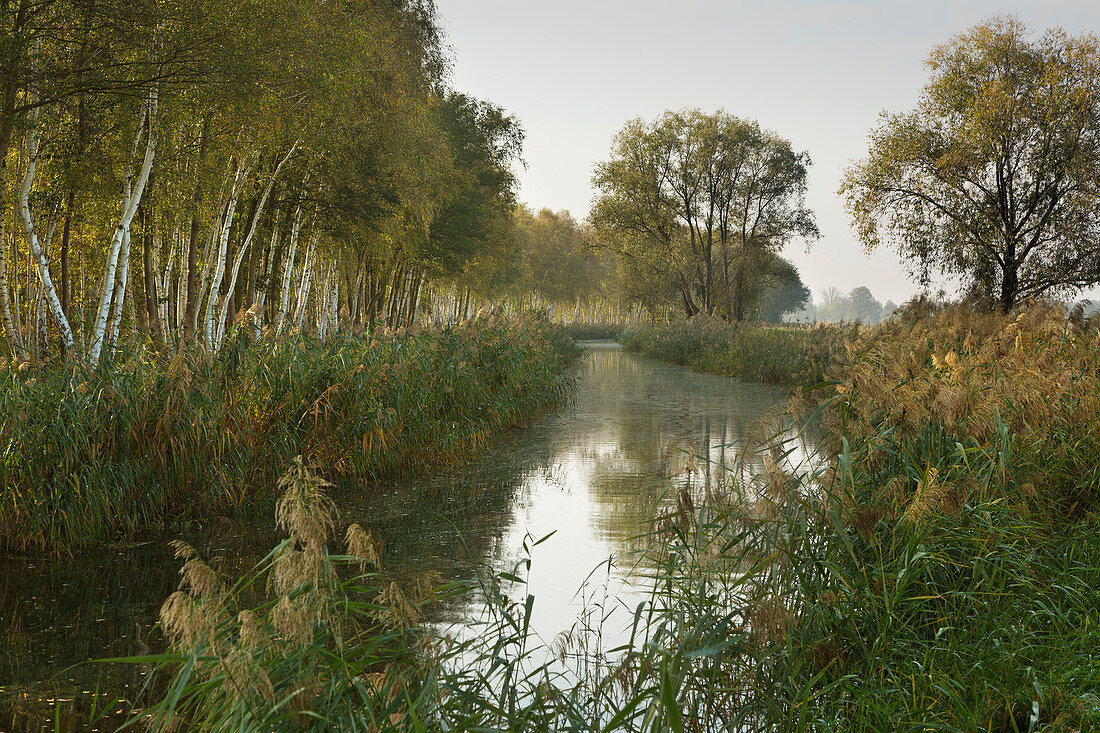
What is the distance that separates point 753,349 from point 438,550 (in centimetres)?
1827

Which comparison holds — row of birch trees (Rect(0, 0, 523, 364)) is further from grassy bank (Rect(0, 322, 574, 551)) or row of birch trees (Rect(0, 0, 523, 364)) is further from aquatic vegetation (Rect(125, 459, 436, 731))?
aquatic vegetation (Rect(125, 459, 436, 731))

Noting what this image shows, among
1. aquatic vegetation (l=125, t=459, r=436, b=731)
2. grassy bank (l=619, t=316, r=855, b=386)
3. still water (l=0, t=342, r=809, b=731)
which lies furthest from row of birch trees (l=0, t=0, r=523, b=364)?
grassy bank (l=619, t=316, r=855, b=386)

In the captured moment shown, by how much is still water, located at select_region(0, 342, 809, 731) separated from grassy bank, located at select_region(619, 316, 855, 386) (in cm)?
531

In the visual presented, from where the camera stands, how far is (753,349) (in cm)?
2302

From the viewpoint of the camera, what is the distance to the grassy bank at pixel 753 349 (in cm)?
1862

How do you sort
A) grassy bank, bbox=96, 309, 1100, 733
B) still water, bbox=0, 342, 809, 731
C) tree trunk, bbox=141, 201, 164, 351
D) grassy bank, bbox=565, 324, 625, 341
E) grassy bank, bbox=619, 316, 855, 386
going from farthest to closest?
grassy bank, bbox=565, 324, 625, 341 < grassy bank, bbox=619, 316, 855, 386 < tree trunk, bbox=141, 201, 164, 351 < still water, bbox=0, 342, 809, 731 < grassy bank, bbox=96, 309, 1100, 733

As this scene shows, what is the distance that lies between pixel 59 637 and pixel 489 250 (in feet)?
94.4

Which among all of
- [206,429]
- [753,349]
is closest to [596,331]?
[753,349]

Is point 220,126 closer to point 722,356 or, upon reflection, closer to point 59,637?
point 59,637

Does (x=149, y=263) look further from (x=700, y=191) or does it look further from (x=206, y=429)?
(x=700, y=191)

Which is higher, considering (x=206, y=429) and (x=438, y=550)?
(x=206, y=429)

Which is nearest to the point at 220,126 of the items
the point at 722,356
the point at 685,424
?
the point at 685,424

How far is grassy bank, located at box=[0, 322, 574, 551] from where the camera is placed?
588cm

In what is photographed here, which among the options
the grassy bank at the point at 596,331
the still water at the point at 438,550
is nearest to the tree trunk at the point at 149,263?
the still water at the point at 438,550
